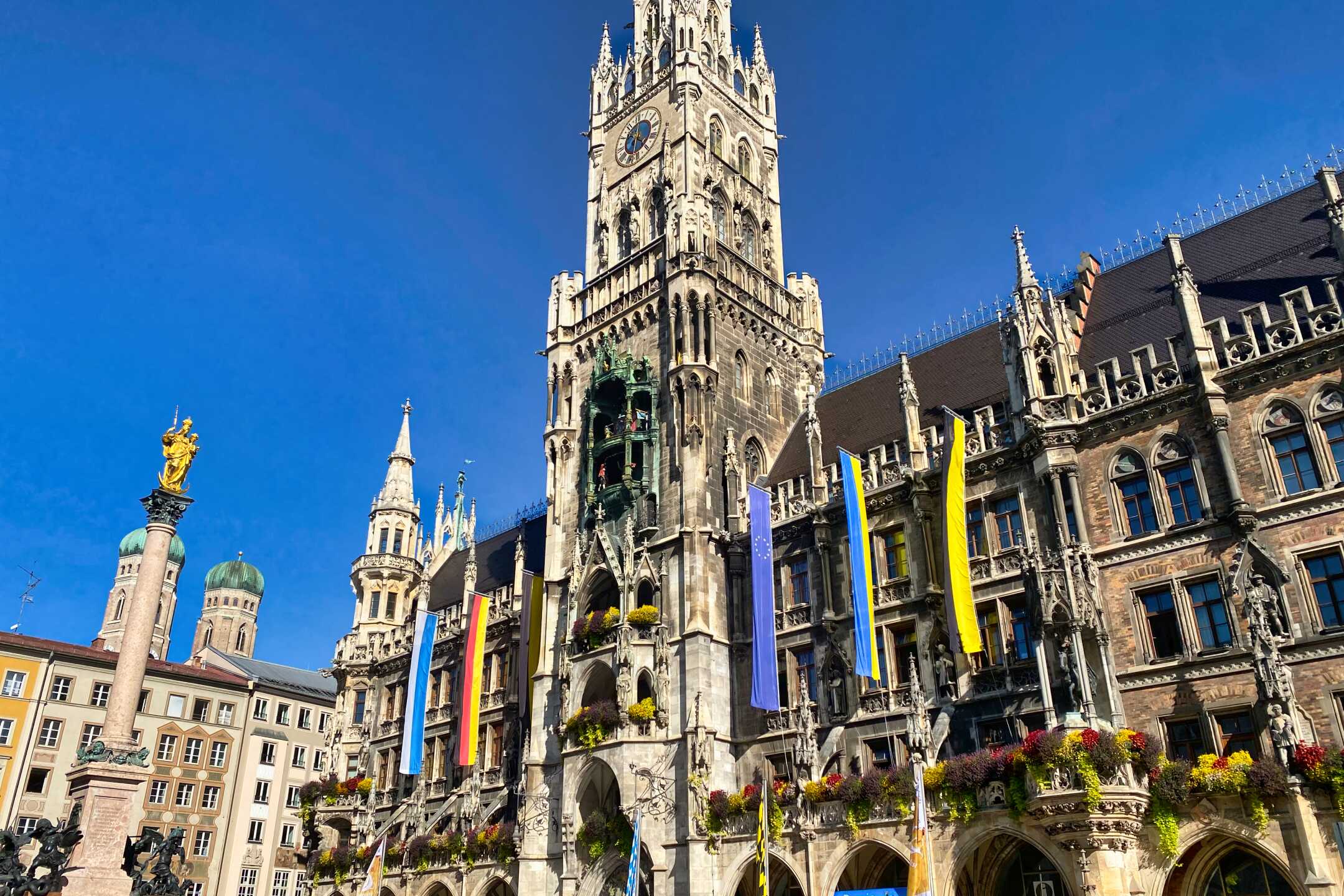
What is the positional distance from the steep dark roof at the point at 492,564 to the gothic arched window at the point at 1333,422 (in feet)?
109

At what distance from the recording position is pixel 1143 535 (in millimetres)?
29156

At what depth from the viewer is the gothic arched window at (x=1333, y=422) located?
87.3 ft

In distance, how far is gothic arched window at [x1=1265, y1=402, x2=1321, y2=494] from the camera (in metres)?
27.0

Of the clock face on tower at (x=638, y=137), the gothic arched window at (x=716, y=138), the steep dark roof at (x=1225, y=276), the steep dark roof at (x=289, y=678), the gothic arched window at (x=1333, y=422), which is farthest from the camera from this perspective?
the steep dark roof at (x=289, y=678)

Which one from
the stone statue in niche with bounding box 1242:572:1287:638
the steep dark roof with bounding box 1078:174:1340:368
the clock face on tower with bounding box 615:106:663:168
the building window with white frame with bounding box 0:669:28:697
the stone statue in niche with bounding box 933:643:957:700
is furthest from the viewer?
the building window with white frame with bounding box 0:669:28:697

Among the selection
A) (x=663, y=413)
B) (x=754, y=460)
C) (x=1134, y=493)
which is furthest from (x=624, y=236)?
(x=1134, y=493)

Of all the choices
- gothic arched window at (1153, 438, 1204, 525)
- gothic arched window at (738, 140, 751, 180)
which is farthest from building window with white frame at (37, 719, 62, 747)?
gothic arched window at (1153, 438, 1204, 525)

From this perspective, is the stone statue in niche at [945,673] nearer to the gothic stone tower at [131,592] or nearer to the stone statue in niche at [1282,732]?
the stone statue in niche at [1282,732]

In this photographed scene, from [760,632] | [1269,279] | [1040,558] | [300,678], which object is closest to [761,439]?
[760,632]

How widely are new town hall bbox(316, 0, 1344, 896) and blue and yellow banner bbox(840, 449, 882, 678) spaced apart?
871mm

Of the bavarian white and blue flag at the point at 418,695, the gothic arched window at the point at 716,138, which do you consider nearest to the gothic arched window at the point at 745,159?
the gothic arched window at the point at 716,138

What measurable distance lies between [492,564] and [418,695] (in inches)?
371

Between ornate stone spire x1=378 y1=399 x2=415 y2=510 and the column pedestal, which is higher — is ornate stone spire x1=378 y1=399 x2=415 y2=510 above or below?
above

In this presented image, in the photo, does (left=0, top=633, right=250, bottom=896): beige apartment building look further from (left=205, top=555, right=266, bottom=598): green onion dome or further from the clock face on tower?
(left=205, top=555, right=266, bottom=598): green onion dome
